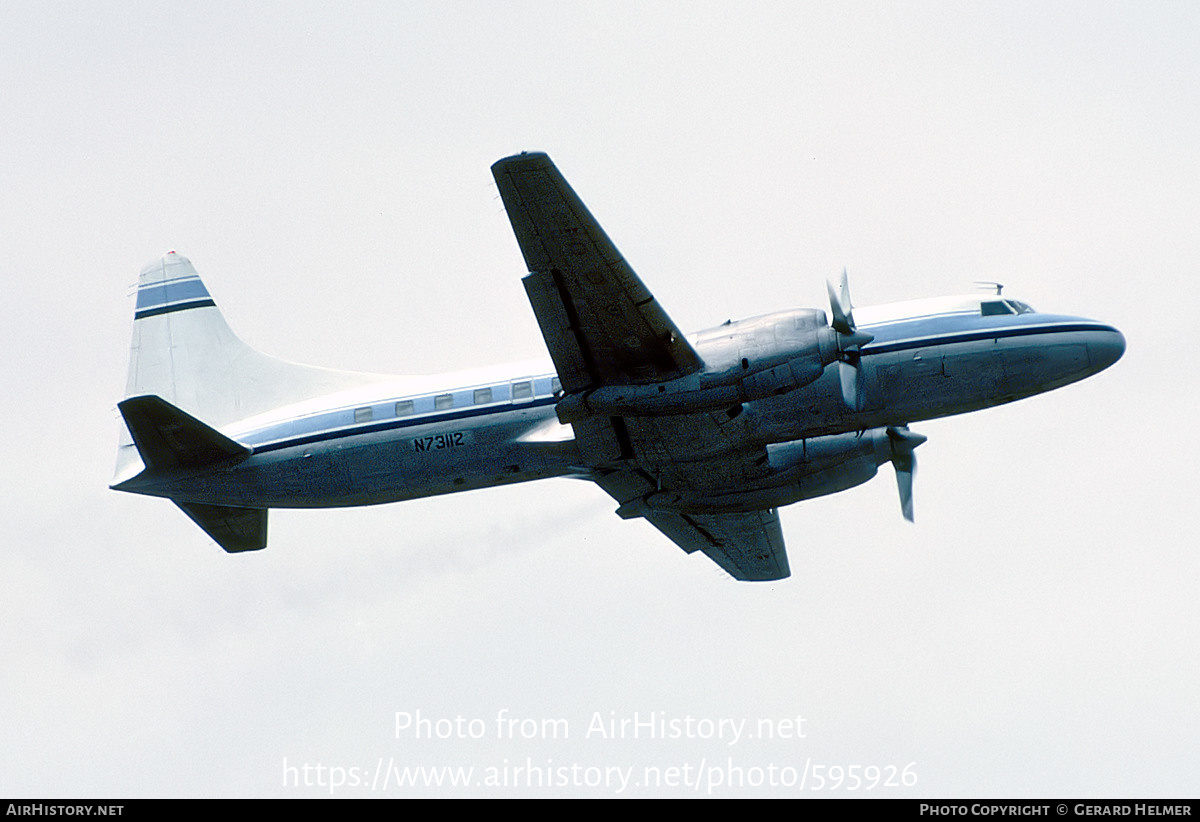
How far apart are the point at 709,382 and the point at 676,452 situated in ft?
8.98

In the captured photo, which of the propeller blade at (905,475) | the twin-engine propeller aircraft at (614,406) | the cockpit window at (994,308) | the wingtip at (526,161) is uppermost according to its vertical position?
the wingtip at (526,161)

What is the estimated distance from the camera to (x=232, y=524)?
2916 centimetres

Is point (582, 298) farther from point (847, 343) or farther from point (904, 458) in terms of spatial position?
point (904, 458)

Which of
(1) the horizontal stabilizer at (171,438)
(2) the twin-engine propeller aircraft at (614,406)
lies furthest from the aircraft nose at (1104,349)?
(1) the horizontal stabilizer at (171,438)

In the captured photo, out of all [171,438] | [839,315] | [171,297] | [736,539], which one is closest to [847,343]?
[839,315]

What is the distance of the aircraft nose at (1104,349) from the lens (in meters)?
26.2

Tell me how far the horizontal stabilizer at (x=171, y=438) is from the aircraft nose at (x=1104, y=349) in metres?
16.7

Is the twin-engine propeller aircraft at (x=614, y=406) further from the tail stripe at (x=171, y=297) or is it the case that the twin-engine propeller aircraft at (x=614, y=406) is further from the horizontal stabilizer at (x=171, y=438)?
the tail stripe at (x=171, y=297)

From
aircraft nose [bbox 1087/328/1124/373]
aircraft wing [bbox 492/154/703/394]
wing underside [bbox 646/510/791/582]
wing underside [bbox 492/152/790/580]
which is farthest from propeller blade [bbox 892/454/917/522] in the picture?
aircraft wing [bbox 492/154/703/394]

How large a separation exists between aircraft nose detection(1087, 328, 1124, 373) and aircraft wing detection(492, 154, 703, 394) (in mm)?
7913

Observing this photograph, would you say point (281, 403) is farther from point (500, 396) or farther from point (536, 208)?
point (536, 208)

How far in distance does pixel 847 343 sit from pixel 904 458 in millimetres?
4517

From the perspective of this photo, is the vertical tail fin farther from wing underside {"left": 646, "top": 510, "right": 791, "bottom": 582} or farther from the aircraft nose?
the aircraft nose
